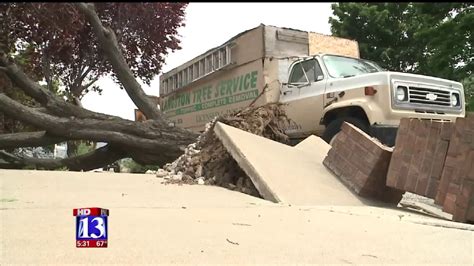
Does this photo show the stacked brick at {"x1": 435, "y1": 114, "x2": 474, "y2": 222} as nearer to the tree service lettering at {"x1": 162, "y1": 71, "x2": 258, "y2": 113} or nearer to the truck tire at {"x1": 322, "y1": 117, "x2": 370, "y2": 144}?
the truck tire at {"x1": 322, "y1": 117, "x2": 370, "y2": 144}

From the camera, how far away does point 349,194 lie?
19.9ft

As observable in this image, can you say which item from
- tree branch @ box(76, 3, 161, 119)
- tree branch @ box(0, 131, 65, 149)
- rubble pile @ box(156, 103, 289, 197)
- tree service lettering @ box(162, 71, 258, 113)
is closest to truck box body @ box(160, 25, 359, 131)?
tree service lettering @ box(162, 71, 258, 113)

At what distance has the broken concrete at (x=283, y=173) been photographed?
18.4 feet

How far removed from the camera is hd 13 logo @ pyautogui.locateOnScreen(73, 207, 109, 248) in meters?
2.34

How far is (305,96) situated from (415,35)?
22.4 ft

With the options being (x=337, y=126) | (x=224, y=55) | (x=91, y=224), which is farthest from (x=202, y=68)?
(x=91, y=224)

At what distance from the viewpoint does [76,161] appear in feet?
35.3

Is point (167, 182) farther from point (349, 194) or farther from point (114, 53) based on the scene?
point (114, 53)

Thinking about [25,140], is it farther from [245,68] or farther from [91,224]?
[91,224]

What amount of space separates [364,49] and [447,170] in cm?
1402

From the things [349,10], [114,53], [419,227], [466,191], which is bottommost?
[419,227]

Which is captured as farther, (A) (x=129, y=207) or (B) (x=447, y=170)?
(B) (x=447, y=170)

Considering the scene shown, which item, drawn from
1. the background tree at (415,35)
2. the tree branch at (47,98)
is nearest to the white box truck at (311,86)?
the background tree at (415,35)

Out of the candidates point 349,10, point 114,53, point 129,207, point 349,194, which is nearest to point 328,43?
point 114,53
